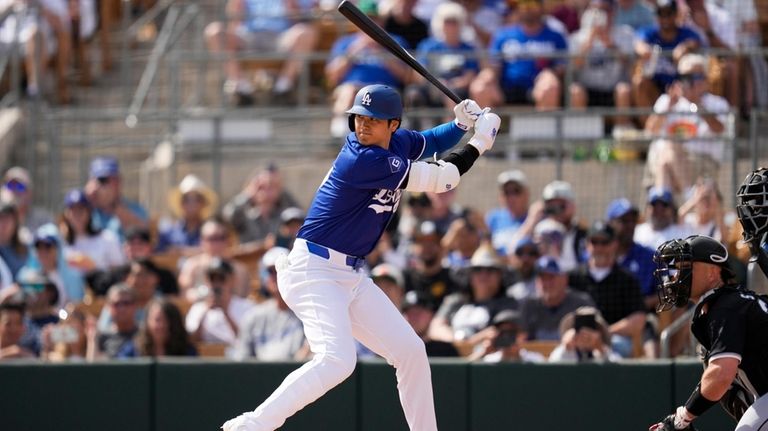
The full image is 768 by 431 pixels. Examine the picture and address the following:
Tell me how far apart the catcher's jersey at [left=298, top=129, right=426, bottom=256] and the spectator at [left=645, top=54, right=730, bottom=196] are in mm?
4690

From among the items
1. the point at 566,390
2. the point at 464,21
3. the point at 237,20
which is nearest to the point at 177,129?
the point at 237,20

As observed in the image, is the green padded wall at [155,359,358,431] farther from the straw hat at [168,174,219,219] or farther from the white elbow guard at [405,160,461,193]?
the straw hat at [168,174,219,219]

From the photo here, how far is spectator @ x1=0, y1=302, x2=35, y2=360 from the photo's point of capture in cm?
1038

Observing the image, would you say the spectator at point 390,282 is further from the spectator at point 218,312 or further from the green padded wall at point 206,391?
the green padded wall at point 206,391

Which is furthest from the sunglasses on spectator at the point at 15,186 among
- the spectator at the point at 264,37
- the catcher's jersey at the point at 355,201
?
the catcher's jersey at the point at 355,201

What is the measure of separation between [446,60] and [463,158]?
5.79 meters

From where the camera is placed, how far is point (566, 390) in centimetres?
892

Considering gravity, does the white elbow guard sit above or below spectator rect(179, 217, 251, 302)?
above

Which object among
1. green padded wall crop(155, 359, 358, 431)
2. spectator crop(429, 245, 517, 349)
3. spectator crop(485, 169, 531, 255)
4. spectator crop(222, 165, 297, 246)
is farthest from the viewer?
spectator crop(222, 165, 297, 246)

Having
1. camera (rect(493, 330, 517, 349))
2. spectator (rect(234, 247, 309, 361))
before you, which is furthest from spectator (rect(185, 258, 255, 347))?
camera (rect(493, 330, 517, 349))

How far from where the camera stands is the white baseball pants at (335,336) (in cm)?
706

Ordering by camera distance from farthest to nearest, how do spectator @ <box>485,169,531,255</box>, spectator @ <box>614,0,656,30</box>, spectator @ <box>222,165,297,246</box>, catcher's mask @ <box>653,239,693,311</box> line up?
spectator @ <box>614,0,656,30</box>
spectator @ <box>222,165,297,246</box>
spectator @ <box>485,169,531,255</box>
catcher's mask @ <box>653,239,693,311</box>

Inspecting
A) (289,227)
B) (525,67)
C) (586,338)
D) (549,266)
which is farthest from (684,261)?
(525,67)

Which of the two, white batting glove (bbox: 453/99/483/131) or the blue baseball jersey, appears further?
white batting glove (bbox: 453/99/483/131)
